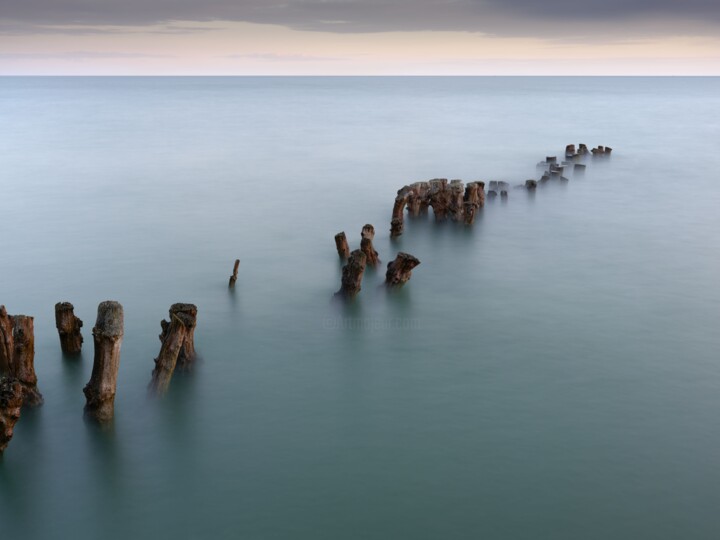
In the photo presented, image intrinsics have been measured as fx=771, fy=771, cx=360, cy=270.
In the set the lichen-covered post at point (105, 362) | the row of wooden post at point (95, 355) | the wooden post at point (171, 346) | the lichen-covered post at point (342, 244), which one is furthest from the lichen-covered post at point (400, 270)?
the lichen-covered post at point (105, 362)

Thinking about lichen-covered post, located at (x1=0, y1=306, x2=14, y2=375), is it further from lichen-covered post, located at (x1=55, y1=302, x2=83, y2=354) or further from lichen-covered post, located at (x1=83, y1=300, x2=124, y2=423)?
lichen-covered post, located at (x1=55, y1=302, x2=83, y2=354)

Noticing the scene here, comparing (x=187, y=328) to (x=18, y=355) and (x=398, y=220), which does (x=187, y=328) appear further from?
(x=398, y=220)

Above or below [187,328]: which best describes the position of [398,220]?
above

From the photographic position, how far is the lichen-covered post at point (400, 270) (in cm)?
1825

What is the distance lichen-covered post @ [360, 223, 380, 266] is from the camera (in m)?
19.6

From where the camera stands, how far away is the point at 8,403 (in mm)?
10500

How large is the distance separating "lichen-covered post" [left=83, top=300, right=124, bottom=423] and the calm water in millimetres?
383

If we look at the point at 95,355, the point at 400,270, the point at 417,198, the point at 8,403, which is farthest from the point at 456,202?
the point at 8,403

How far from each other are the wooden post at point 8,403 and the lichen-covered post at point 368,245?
1005cm

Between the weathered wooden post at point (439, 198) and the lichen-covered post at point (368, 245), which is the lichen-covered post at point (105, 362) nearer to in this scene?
the lichen-covered post at point (368, 245)

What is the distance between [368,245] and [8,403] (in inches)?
428

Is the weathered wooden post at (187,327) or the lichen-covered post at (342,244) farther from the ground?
the lichen-covered post at (342,244)

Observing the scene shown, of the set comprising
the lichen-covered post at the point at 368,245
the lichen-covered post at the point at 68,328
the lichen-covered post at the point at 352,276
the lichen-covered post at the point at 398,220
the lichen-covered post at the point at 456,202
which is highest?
the lichen-covered post at the point at 456,202

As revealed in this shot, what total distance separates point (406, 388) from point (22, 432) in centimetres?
633
